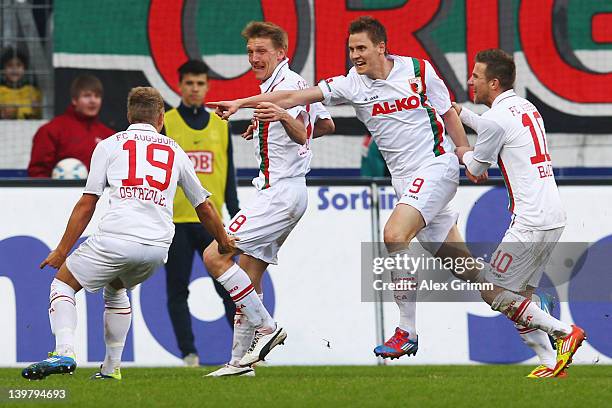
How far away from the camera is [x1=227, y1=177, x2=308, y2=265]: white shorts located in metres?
9.17

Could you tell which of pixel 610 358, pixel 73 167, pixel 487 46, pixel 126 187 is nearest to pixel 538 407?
pixel 126 187

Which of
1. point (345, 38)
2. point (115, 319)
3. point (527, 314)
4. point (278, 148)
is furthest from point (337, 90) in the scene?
point (345, 38)

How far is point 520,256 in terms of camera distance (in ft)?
29.2

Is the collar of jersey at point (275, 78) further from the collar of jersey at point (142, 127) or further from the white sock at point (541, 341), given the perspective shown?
the white sock at point (541, 341)

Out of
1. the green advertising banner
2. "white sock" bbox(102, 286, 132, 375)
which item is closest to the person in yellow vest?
"white sock" bbox(102, 286, 132, 375)

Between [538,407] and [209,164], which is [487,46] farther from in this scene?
[538,407]

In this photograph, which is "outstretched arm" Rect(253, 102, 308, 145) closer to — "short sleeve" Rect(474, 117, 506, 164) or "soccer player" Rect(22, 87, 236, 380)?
"soccer player" Rect(22, 87, 236, 380)

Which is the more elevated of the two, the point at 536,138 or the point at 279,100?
the point at 279,100

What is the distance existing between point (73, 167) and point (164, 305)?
158 cm

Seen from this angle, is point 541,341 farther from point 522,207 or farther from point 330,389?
point 330,389

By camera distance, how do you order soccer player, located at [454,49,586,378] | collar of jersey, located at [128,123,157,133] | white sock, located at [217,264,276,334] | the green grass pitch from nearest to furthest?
the green grass pitch → collar of jersey, located at [128,123,157,133] → soccer player, located at [454,49,586,378] → white sock, located at [217,264,276,334]

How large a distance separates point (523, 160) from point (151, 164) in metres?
2.37

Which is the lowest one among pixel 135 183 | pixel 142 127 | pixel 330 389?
pixel 330 389

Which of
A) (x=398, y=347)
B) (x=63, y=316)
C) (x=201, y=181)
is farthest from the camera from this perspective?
(x=201, y=181)
